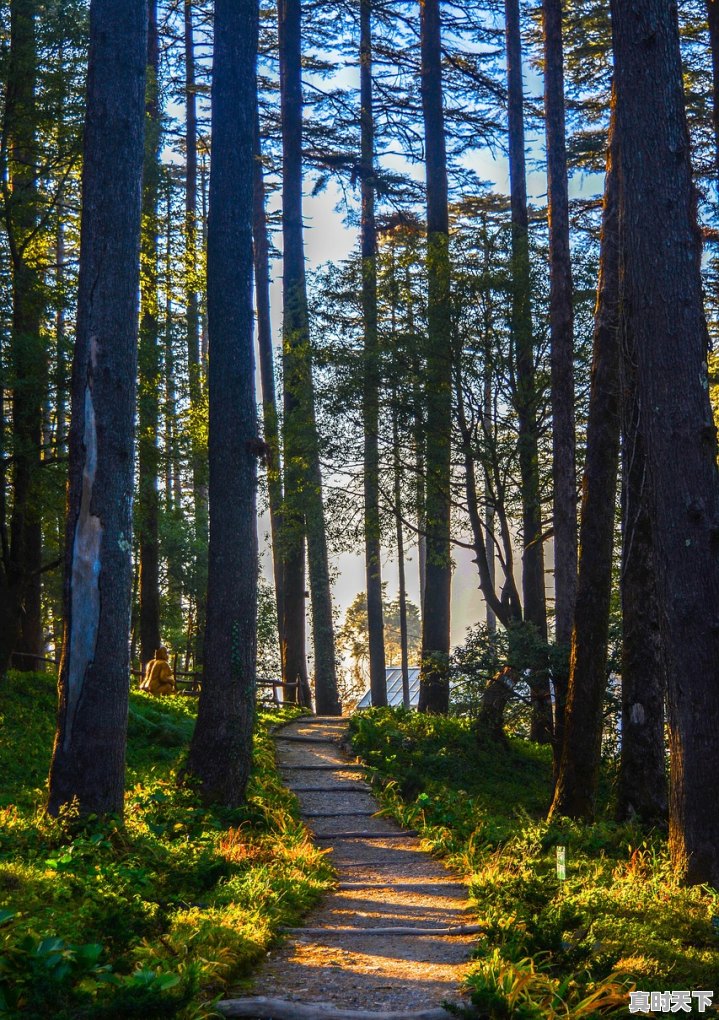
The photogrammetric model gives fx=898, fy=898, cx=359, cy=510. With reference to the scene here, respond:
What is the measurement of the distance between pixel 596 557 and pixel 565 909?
4.80 meters

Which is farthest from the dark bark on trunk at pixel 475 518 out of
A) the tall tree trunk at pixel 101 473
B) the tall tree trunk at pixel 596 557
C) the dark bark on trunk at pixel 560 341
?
the tall tree trunk at pixel 101 473

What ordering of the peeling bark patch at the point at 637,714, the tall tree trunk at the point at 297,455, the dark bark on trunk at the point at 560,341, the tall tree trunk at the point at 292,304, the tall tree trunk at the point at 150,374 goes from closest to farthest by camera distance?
the peeling bark patch at the point at 637,714, the dark bark on trunk at the point at 560,341, the tall tree trunk at the point at 150,374, the tall tree trunk at the point at 297,455, the tall tree trunk at the point at 292,304

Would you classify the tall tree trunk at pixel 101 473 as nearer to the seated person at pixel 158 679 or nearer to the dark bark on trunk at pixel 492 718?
the dark bark on trunk at pixel 492 718

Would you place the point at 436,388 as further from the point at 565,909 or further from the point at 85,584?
the point at 565,909

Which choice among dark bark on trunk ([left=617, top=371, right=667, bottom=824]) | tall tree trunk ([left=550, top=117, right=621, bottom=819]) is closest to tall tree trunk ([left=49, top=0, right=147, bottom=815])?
dark bark on trunk ([left=617, top=371, right=667, bottom=824])

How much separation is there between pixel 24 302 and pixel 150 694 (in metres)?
7.70

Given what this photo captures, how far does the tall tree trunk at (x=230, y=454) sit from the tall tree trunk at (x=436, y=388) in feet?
15.9

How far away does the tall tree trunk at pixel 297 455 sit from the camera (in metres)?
19.1

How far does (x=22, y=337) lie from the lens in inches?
523

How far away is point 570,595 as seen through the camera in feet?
46.3

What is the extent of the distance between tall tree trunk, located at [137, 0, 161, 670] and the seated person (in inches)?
69.2

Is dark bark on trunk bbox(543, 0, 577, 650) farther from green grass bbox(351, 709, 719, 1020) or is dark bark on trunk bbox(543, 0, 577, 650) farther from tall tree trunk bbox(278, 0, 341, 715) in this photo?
tall tree trunk bbox(278, 0, 341, 715)

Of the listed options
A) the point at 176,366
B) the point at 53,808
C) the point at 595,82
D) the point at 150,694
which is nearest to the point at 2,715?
the point at 150,694

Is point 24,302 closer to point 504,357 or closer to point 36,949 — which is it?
point 504,357
